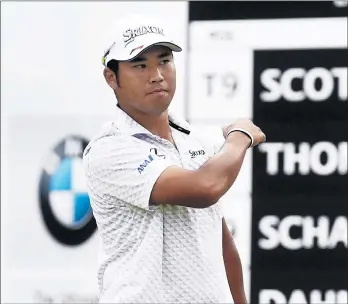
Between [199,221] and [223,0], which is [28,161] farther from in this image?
[199,221]

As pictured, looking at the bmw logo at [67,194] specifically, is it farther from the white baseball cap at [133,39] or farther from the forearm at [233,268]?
the white baseball cap at [133,39]

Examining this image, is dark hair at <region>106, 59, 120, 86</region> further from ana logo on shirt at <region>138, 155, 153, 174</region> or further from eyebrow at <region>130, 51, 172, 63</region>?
ana logo on shirt at <region>138, 155, 153, 174</region>

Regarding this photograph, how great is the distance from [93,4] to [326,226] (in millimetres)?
1429

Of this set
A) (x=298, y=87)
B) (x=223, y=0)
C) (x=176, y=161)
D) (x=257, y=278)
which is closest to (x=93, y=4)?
(x=223, y=0)

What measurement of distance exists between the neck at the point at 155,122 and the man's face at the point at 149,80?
4 centimetres

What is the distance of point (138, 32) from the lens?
2.21 m

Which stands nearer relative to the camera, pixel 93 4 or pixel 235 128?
pixel 235 128

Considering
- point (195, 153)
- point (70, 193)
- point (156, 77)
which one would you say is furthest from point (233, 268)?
point (70, 193)

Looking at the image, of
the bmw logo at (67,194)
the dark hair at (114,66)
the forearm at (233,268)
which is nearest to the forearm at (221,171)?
the dark hair at (114,66)

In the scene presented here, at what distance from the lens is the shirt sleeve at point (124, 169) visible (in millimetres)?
2160

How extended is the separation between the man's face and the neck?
37mm

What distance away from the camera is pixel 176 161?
226cm

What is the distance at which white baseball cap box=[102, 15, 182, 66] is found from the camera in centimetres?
219

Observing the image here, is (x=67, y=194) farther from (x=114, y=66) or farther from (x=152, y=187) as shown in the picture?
(x=152, y=187)
